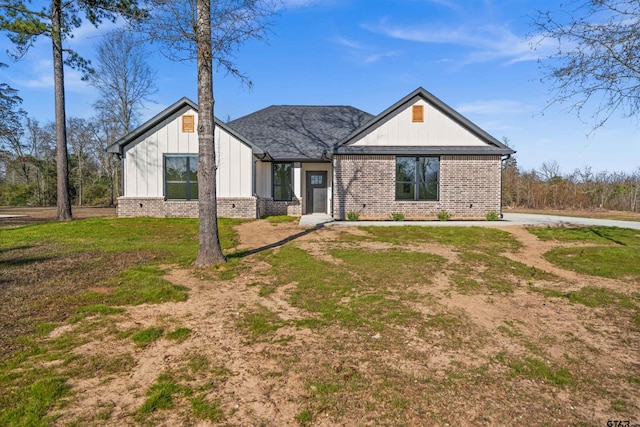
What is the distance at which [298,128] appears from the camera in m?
20.7

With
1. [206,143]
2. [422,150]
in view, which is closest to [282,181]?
[422,150]

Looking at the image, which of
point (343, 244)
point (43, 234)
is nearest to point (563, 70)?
point (343, 244)

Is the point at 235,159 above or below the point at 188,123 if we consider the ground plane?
below

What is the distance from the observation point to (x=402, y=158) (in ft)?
51.9

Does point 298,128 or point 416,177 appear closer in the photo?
point 416,177

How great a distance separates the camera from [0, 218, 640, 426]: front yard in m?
2.77

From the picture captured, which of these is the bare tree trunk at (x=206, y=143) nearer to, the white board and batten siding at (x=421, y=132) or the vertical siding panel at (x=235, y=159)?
the vertical siding panel at (x=235, y=159)

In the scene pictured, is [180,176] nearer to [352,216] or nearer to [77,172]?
[352,216]

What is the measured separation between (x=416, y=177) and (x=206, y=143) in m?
10.8

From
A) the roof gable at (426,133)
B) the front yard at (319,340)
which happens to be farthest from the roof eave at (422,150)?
the front yard at (319,340)

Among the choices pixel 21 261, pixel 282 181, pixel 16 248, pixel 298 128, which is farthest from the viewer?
pixel 298 128

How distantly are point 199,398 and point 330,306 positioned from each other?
8.05 feet

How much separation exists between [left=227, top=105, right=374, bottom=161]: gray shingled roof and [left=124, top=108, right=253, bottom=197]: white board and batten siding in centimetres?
245

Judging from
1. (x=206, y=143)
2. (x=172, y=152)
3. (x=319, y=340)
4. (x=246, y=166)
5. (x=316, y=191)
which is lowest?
(x=319, y=340)
